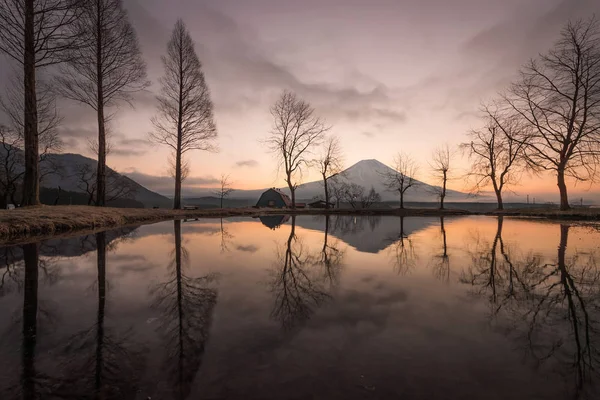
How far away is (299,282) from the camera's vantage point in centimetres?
450

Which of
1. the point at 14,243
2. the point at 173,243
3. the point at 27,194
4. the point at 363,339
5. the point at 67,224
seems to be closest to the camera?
the point at 363,339

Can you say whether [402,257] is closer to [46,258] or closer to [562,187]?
[46,258]

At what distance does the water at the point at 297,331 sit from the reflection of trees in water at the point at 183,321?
0.01 metres

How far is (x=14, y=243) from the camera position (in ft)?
25.2

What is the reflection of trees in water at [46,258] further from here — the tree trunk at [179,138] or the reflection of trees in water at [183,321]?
the tree trunk at [179,138]

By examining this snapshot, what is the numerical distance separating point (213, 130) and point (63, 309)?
22.6 m

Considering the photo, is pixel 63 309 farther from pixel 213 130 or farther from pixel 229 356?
pixel 213 130

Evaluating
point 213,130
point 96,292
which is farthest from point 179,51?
point 96,292

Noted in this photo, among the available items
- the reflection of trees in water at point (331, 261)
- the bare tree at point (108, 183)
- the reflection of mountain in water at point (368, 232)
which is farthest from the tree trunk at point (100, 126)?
the reflection of trees in water at point (331, 261)

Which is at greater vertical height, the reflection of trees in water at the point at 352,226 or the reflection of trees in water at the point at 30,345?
the reflection of trees in water at the point at 352,226

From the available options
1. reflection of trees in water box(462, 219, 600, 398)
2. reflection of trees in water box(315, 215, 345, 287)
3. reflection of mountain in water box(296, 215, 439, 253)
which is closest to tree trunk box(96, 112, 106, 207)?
reflection of mountain in water box(296, 215, 439, 253)

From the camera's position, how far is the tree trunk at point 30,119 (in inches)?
492

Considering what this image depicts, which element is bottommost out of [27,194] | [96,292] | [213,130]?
[96,292]

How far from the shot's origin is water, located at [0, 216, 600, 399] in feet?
6.21
